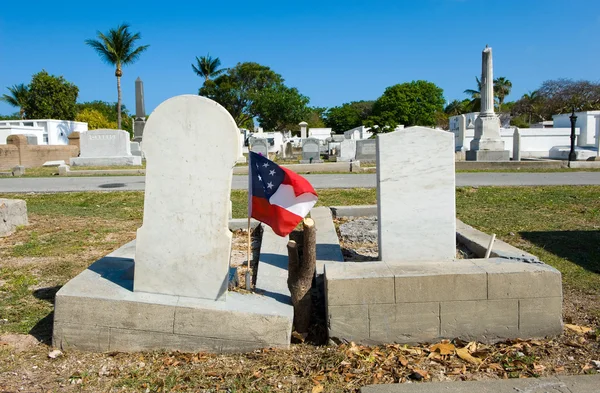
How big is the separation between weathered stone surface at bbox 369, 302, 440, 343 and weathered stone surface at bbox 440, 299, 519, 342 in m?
0.08

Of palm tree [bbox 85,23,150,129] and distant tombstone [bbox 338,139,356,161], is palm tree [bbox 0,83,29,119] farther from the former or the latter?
distant tombstone [bbox 338,139,356,161]

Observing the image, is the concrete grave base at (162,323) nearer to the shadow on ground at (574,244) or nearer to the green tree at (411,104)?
the shadow on ground at (574,244)

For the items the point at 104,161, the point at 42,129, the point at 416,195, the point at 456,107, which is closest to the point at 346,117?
the point at 456,107

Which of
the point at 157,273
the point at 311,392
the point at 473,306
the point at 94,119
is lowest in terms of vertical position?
the point at 311,392

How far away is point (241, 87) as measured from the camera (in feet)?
A: 213

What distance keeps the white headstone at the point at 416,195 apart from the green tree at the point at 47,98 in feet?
175

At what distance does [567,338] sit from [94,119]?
54.9 m

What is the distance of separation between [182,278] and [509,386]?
248cm

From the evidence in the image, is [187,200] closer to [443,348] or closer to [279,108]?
[443,348]

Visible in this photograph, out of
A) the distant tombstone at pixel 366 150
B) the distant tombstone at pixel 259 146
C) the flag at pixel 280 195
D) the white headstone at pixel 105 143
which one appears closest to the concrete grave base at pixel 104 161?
the white headstone at pixel 105 143

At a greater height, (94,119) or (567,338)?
(94,119)

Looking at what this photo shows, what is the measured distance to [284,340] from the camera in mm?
3883

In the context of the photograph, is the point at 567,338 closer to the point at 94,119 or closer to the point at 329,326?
the point at 329,326

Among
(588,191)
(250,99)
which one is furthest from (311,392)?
(250,99)
